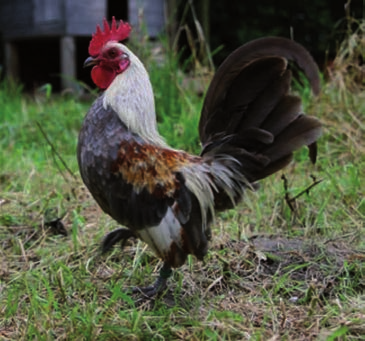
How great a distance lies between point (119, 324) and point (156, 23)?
633 cm

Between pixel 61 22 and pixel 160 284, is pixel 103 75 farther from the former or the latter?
pixel 61 22

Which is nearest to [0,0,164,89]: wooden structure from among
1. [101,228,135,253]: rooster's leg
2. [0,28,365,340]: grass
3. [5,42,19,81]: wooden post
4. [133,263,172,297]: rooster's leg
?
[5,42,19,81]: wooden post

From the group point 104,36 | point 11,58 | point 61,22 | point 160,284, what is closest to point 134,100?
point 104,36

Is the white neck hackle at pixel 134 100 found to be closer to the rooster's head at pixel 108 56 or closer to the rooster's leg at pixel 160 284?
the rooster's head at pixel 108 56

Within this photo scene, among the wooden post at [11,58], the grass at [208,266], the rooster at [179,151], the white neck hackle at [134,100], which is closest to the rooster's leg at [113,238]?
the rooster at [179,151]

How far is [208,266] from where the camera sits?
233 centimetres

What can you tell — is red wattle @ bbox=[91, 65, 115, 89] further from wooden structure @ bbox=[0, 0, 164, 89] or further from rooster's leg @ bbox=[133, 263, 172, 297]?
wooden structure @ bbox=[0, 0, 164, 89]

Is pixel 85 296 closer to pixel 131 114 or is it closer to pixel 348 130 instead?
pixel 131 114

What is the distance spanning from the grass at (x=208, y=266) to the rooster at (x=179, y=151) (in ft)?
0.68

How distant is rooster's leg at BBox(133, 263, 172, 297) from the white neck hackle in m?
0.50

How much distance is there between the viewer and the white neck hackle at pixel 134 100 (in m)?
1.90

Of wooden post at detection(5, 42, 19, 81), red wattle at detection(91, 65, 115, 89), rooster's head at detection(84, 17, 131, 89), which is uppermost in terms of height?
rooster's head at detection(84, 17, 131, 89)

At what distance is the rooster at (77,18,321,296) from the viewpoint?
1866 mm

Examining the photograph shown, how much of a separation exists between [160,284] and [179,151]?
54cm
